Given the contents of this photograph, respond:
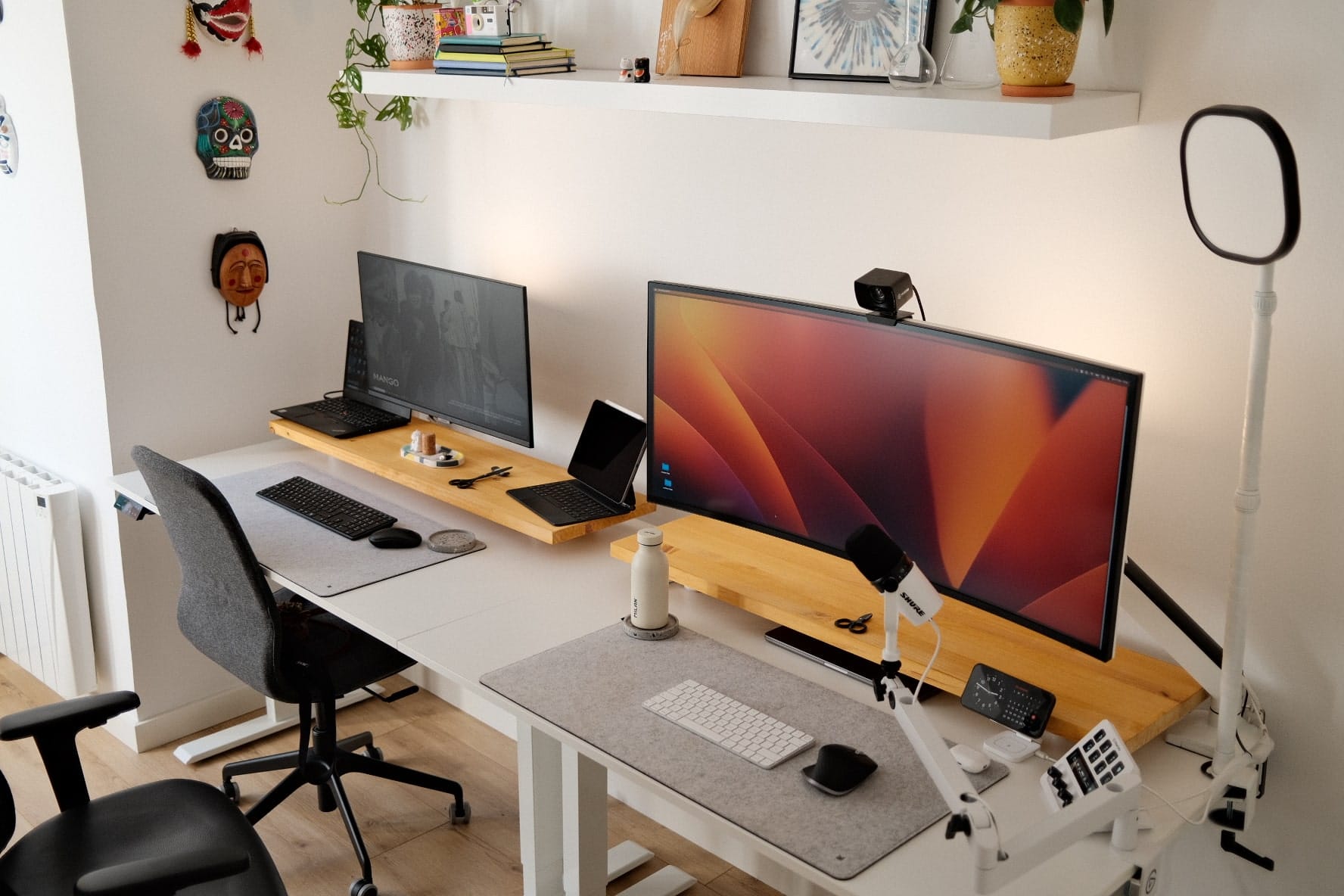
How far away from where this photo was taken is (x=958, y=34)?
2061 millimetres

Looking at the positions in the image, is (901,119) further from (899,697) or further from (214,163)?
(214,163)

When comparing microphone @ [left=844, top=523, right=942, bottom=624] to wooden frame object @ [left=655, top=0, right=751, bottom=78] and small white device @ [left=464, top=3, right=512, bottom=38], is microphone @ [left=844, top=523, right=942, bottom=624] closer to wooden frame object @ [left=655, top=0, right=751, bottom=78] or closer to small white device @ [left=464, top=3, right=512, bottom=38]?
wooden frame object @ [left=655, top=0, right=751, bottom=78]

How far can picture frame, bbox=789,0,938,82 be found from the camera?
2125 millimetres

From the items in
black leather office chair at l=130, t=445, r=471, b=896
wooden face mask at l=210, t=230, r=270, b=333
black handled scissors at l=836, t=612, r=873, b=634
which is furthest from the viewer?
wooden face mask at l=210, t=230, r=270, b=333

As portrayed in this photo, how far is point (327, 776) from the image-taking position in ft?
9.55

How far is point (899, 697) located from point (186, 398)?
230cm

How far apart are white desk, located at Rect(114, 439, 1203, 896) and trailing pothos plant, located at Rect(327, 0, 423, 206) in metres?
0.99

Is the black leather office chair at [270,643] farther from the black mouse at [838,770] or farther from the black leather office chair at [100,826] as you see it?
the black mouse at [838,770]

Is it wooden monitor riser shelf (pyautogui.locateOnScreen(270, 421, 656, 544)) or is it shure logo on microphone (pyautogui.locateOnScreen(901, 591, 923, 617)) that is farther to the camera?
wooden monitor riser shelf (pyautogui.locateOnScreen(270, 421, 656, 544))

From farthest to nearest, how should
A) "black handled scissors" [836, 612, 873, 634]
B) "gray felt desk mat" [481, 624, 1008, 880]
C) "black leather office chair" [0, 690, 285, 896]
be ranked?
"black handled scissors" [836, 612, 873, 634]
"black leather office chair" [0, 690, 285, 896]
"gray felt desk mat" [481, 624, 1008, 880]

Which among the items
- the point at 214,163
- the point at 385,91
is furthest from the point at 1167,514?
the point at 214,163

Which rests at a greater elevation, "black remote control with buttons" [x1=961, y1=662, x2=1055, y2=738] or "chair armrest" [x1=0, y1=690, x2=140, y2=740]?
"black remote control with buttons" [x1=961, y1=662, x2=1055, y2=738]

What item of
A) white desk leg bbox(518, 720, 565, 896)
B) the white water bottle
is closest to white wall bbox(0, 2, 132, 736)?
white desk leg bbox(518, 720, 565, 896)

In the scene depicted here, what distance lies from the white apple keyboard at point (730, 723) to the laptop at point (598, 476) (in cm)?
65
